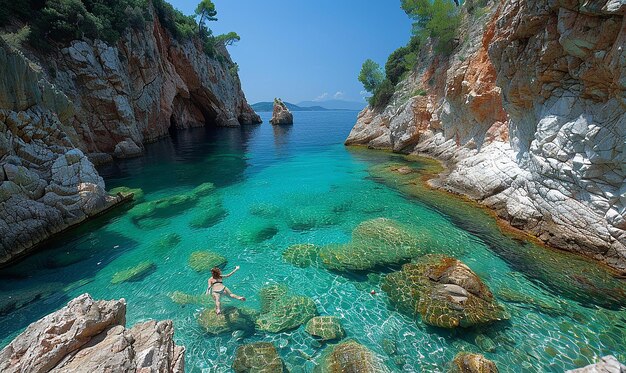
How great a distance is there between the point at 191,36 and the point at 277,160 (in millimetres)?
33301

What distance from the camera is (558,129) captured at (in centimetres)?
1238

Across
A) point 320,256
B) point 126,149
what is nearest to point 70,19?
point 126,149

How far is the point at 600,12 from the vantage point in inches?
392

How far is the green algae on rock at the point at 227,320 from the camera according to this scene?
27.7 feet

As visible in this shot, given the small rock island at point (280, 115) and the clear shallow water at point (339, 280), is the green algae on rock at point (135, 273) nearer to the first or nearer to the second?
the clear shallow water at point (339, 280)

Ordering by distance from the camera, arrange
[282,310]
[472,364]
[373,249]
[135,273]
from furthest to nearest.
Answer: [373,249] → [135,273] → [282,310] → [472,364]

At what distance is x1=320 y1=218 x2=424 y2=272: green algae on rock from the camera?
11.4 m

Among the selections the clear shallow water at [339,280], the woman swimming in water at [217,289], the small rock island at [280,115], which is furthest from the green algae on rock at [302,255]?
the small rock island at [280,115]

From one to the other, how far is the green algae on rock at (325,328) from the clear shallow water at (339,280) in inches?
10.6

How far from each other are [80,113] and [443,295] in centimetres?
3248

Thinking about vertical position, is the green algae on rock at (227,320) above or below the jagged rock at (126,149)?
below

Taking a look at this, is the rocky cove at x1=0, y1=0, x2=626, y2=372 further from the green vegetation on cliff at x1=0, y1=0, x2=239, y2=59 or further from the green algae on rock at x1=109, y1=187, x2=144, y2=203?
the green vegetation on cliff at x1=0, y1=0, x2=239, y2=59

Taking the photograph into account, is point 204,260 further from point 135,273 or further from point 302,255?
point 302,255

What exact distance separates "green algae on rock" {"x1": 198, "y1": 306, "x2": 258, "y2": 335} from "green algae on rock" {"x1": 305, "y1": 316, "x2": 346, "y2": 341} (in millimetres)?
1748
